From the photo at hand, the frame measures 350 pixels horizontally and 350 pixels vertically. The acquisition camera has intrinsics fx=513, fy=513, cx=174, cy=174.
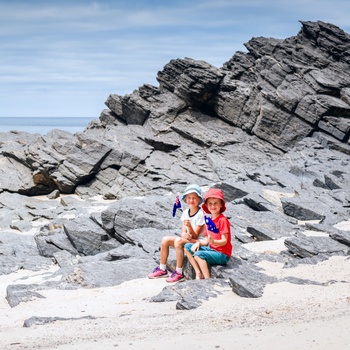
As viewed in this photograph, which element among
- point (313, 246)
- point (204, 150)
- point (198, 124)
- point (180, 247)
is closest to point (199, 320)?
point (180, 247)

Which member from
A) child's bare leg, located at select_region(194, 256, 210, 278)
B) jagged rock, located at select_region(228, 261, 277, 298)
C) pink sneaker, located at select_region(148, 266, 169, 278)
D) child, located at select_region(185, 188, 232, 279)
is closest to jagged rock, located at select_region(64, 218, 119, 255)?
pink sneaker, located at select_region(148, 266, 169, 278)

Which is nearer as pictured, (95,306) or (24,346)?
(24,346)

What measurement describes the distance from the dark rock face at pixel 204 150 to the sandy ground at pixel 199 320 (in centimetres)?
885

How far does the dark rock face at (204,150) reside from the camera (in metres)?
21.3

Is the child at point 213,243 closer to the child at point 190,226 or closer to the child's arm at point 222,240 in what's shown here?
the child's arm at point 222,240

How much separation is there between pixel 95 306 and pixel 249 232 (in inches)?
335

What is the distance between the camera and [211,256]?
1080 cm

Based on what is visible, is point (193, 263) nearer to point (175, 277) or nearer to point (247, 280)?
point (175, 277)

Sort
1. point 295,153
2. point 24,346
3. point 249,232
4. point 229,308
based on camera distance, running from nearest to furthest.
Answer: point 24,346
point 229,308
point 249,232
point 295,153

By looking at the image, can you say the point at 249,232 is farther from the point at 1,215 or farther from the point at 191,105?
the point at 191,105

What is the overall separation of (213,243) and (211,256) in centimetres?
28

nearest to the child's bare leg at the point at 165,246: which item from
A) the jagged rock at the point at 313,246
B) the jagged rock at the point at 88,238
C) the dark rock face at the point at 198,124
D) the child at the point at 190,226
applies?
the child at the point at 190,226

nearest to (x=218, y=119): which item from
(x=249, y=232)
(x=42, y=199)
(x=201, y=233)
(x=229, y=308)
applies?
(x=42, y=199)

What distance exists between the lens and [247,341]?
638cm
